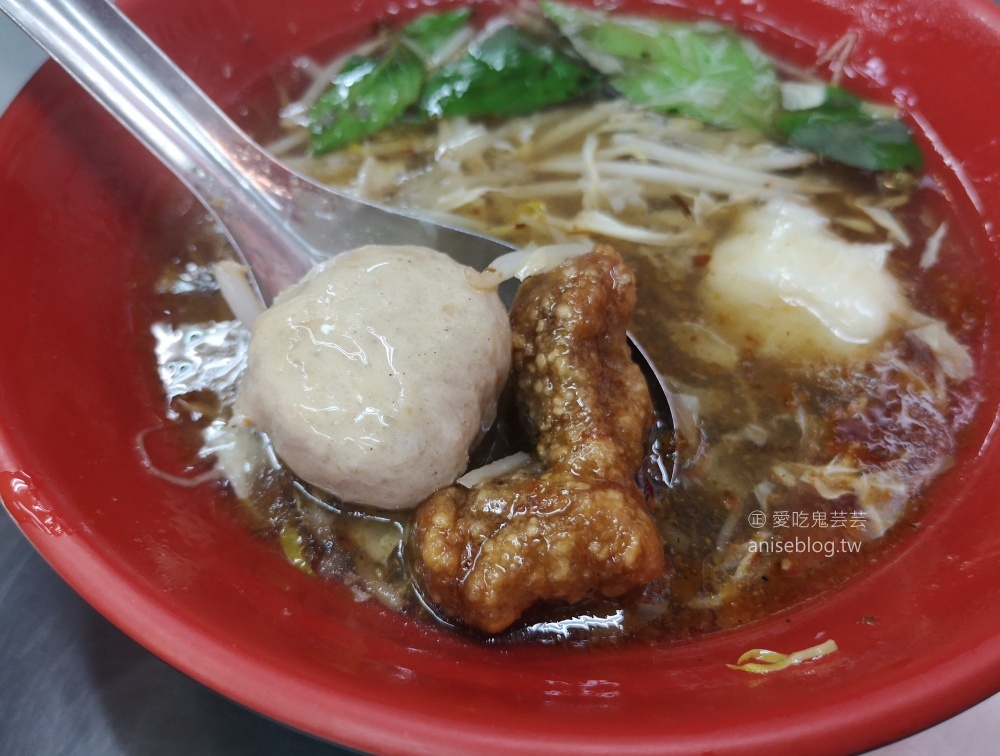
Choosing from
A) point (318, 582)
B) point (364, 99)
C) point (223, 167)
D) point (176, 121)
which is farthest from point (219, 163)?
point (318, 582)

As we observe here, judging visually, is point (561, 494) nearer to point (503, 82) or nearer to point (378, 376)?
point (378, 376)

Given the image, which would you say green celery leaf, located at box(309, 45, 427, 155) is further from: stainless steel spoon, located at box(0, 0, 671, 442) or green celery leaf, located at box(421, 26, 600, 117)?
stainless steel spoon, located at box(0, 0, 671, 442)

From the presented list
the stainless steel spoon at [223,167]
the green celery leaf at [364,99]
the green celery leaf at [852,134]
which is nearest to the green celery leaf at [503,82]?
the green celery leaf at [364,99]

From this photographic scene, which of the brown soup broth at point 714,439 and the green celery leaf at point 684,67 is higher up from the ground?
the green celery leaf at point 684,67

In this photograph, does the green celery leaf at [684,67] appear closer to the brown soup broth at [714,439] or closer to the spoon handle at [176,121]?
the brown soup broth at [714,439]

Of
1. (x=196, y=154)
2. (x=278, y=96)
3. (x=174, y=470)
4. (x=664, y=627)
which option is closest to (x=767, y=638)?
(x=664, y=627)

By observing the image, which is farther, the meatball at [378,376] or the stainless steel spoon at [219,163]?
the stainless steel spoon at [219,163]
